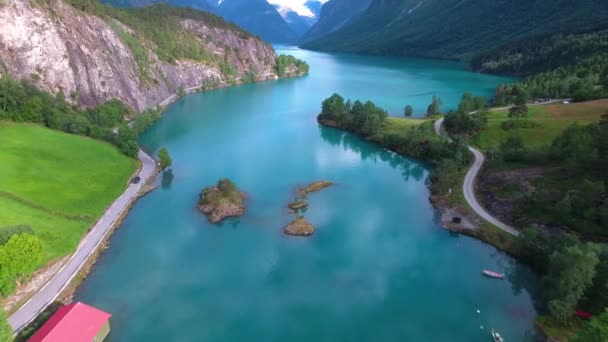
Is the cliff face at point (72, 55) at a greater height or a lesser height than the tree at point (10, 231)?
greater

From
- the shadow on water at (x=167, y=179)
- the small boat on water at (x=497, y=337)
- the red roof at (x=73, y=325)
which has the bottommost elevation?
the small boat on water at (x=497, y=337)

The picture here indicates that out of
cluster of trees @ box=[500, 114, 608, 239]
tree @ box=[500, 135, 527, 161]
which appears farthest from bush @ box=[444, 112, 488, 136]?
cluster of trees @ box=[500, 114, 608, 239]

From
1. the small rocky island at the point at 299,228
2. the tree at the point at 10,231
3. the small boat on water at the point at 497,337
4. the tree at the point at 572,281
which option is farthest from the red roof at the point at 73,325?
the tree at the point at 572,281

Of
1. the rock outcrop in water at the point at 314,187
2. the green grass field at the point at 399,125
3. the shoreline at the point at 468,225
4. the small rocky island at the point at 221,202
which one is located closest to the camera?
the shoreline at the point at 468,225

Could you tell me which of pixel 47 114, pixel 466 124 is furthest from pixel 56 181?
pixel 466 124

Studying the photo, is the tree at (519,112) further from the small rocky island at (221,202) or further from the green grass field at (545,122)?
the small rocky island at (221,202)

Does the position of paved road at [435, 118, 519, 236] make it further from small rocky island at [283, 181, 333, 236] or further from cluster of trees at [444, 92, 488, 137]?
small rocky island at [283, 181, 333, 236]

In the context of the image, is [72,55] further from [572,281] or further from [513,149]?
[572,281]
